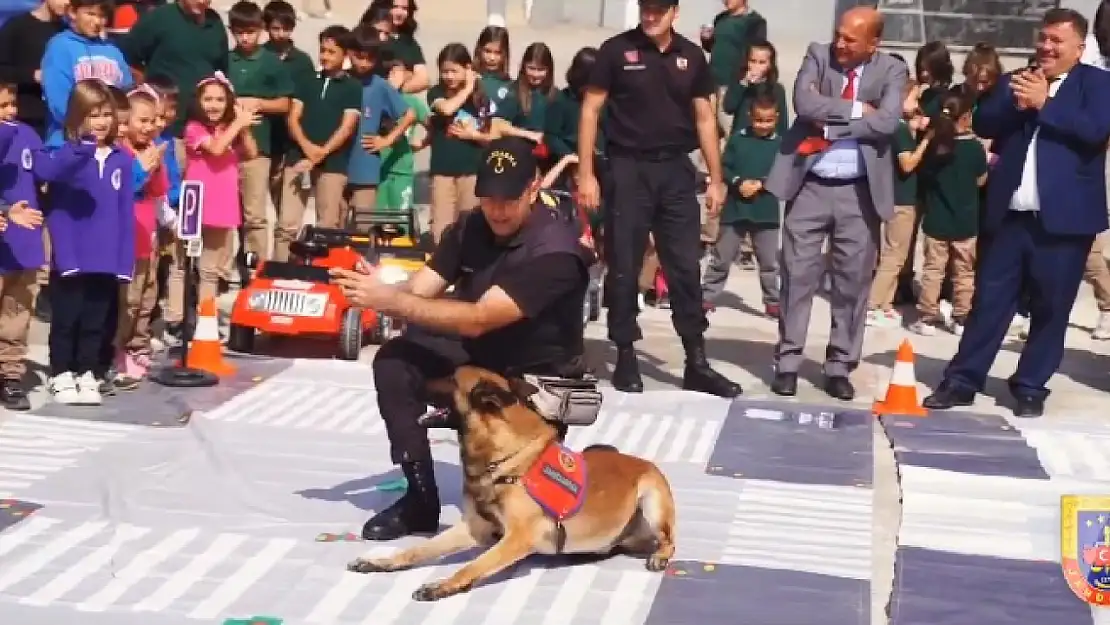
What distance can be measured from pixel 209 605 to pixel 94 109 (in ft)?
9.64

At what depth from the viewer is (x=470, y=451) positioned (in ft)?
15.3

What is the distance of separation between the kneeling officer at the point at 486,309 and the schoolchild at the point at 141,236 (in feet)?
8.28

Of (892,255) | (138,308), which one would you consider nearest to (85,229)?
(138,308)

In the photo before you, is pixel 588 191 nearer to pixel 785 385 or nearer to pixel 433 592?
pixel 785 385

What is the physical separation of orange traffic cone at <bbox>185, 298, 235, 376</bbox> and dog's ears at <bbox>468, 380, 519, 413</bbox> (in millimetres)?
3298

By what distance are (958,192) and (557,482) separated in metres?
5.63

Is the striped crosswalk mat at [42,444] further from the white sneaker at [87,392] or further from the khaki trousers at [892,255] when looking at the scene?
the khaki trousers at [892,255]

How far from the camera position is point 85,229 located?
6.73 metres

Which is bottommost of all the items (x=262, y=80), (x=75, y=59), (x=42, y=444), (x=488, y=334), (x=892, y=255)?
(x=42, y=444)

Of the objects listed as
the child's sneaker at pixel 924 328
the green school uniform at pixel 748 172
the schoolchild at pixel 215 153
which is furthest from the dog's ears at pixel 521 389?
the child's sneaker at pixel 924 328

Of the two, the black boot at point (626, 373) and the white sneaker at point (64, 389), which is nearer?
the white sneaker at point (64, 389)

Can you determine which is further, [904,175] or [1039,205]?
[904,175]

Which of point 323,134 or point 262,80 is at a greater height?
point 262,80

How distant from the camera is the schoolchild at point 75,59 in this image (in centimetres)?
775
